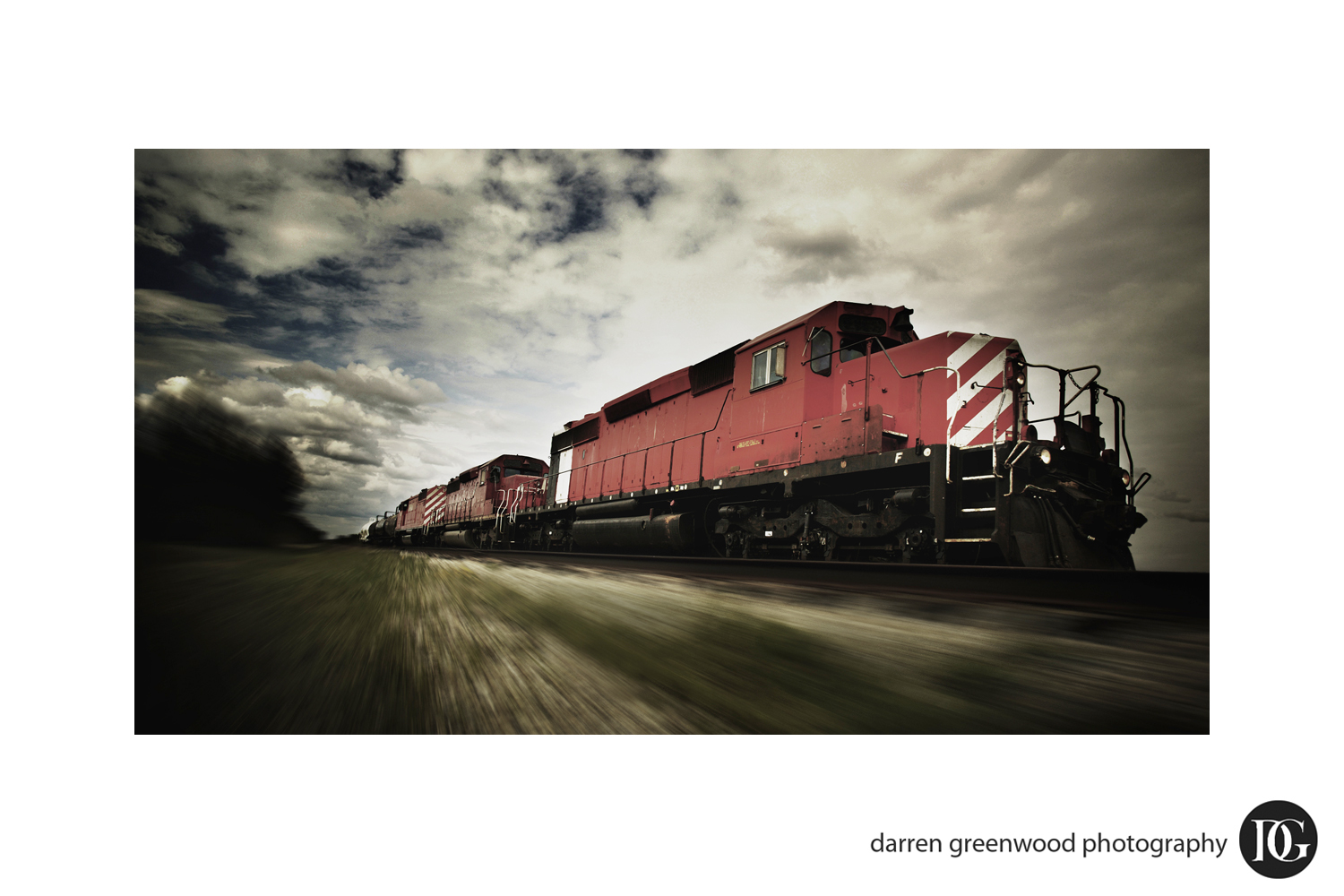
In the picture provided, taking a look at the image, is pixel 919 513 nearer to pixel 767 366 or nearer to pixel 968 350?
pixel 968 350

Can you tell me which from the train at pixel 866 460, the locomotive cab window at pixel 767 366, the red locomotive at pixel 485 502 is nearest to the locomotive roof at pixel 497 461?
the red locomotive at pixel 485 502

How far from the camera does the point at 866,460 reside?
5406 millimetres

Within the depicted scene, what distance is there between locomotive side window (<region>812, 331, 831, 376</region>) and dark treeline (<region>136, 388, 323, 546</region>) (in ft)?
17.9

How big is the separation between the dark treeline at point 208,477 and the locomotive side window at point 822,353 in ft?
17.9

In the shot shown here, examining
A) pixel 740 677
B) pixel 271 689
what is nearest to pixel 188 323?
pixel 271 689

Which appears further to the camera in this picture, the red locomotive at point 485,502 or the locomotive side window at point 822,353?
the red locomotive at point 485,502

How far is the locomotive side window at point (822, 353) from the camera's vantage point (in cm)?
671

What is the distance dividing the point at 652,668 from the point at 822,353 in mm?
6046

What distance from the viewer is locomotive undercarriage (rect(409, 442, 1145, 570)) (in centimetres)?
425

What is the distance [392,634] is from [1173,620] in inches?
95.2

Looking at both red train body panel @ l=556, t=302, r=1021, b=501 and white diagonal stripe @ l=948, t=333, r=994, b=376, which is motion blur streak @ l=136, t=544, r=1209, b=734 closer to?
red train body panel @ l=556, t=302, r=1021, b=501
